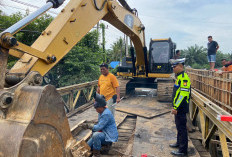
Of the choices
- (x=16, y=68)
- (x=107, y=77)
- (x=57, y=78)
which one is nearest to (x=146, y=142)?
(x=107, y=77)

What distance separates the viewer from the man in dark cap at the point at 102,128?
3.36 meters

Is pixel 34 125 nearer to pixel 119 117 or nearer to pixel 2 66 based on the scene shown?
pixel 2 66

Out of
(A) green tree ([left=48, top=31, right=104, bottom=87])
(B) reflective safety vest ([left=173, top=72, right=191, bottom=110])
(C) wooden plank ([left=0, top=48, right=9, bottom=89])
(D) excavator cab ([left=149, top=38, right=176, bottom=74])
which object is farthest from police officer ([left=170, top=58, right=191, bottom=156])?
(A) green tree ([left=48, top=31, right=104, bottom=87])

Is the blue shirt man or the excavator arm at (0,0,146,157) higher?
the excavator arm at (0,0,146,157)

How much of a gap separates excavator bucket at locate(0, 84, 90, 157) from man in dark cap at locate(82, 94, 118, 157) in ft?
5.20

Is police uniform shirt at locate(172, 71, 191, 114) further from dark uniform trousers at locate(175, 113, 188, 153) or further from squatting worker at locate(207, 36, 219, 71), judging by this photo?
squatting worker at locate(207, 36, 219, 71)

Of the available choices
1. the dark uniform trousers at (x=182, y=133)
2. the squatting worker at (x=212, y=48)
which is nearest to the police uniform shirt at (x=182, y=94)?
the dark uniform trousers at (x=182, y=133)

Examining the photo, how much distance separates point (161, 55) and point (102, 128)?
6.04 meters

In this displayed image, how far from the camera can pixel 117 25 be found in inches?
203

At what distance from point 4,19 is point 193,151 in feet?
39.7

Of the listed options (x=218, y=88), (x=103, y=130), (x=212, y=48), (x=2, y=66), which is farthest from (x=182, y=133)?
(x=212, y=48)

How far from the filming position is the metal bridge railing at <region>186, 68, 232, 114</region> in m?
4.41

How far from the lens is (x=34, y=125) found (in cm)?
148

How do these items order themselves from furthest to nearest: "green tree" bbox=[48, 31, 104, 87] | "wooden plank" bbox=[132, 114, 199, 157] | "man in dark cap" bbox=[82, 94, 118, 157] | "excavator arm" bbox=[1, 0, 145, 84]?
"green tree" bbox=[48, 31, 104, 87]
"wooden plank" bbox=[132, 114, 199, 157]
"man in dark cap" bbox=[82, 94, 118, 157]
"excavator arm" bbox=[1, 0, 145, 84]
